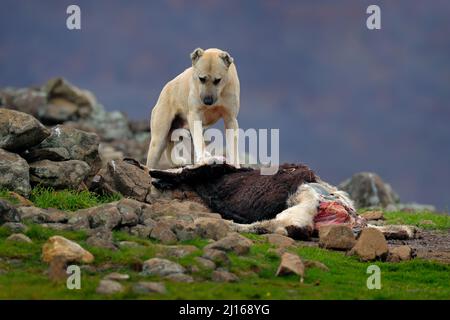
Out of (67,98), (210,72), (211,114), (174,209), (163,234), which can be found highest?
(67,98)

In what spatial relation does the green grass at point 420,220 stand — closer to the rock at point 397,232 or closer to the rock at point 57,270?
the rock at point 397,232

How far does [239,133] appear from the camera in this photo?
17703mm

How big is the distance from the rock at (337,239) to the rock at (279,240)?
506 millimetres

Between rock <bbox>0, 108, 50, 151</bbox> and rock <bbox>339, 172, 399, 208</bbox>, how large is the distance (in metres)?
17.4

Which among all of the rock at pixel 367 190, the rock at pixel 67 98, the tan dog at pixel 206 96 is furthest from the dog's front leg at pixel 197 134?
the rock at pixel 67 98

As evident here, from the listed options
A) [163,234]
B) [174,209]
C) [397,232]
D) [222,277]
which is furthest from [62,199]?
[397,232]

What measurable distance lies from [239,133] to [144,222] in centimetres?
514

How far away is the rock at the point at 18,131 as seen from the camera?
1484 cm

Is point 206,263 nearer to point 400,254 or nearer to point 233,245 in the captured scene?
point 233,245

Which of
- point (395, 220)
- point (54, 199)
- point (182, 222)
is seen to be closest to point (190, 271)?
point (182, 222)

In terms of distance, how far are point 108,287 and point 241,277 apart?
1.87 meters

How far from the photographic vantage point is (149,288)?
391 inches

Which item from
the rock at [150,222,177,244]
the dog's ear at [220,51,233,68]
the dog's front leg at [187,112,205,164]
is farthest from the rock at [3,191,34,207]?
the dog's ear at [220,51,233,68]
